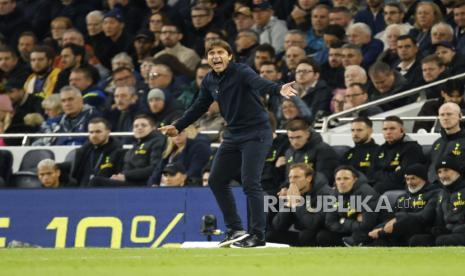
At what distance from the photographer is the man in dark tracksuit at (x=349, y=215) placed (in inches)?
640

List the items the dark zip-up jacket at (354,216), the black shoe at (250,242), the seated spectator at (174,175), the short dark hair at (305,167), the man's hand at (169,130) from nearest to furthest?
the black shoe at (250,242)
the man's hand at (169,130)
the dark zip-up jacket at (354,216)
the short dark hair at (305,167)
the seated spectator at (174,175)

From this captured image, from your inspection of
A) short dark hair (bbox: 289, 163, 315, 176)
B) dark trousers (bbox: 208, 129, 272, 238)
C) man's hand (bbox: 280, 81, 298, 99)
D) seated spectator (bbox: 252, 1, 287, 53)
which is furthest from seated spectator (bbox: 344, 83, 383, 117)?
man's hand (bbox: 280, 81, 298, 99)

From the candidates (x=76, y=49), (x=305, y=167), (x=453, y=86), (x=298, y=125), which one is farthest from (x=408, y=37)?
(x=76, y=49)

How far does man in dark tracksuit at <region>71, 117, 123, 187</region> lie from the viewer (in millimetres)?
19047

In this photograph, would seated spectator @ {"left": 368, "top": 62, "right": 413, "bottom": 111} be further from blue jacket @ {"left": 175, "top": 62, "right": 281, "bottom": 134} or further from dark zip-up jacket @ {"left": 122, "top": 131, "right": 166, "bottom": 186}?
blue jacket @ {"left": 175, "top": 62, "right": 281, "bottom": 134}

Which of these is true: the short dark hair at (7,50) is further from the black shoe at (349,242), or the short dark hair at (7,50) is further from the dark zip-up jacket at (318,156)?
the black shoe at (349,242)

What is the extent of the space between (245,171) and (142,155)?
5829 millimetres

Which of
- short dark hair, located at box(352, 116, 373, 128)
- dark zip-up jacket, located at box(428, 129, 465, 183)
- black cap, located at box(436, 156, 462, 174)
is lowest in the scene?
black cap, located at box(436, 156, 462, 174)

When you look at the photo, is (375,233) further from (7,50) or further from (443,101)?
(7,50)

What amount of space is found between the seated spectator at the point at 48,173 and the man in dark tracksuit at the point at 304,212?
3.45 metres

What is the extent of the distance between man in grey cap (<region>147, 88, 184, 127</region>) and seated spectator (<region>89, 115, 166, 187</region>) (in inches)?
20.0

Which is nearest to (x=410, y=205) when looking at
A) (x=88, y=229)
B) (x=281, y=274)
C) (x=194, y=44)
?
(x=88, y=229)

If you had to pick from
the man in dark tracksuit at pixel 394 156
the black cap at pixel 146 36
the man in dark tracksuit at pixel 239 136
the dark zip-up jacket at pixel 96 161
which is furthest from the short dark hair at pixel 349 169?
the black cap at pixel 146 36

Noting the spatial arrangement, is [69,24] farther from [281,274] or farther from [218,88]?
[281,274]
